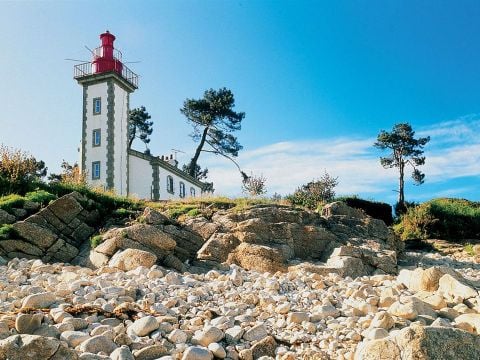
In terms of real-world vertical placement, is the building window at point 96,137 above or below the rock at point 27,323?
above

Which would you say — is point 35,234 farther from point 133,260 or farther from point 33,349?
point 33,349

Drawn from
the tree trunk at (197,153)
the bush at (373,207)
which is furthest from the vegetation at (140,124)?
the bush at (373,207)

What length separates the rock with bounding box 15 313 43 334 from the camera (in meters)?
6.02

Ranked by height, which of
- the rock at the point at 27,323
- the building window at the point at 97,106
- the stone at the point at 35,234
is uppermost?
→ the building window at the point at 97,106

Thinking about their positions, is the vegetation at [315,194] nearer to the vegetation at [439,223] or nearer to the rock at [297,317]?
the vegetation at [439,223]

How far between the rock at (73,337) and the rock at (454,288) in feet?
18.5

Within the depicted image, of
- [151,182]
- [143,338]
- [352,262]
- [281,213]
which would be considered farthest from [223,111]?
[143,338]

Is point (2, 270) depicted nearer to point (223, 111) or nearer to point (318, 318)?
point (318, 318)

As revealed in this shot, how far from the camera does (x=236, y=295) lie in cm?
811

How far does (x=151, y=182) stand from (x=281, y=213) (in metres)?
22.0

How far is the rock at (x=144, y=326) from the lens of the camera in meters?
6.28

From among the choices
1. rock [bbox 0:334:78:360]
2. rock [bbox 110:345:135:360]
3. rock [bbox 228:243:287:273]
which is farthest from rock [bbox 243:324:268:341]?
rock [bbox 228:243:287:273]

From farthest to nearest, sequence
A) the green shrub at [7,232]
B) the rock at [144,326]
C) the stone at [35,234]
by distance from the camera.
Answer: the stone at [35,234]
the green shrub at [7,232]
the rock at [144,326]

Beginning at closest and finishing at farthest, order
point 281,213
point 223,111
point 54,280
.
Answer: point 54,280
point 281,213
point 223,111
